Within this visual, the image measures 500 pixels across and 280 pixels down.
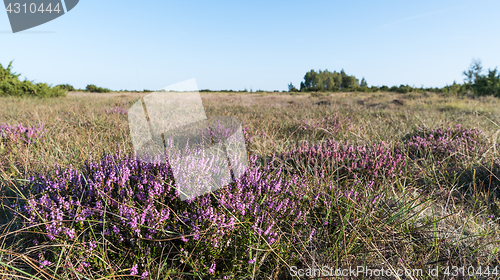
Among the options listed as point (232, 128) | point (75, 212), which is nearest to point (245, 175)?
point (75, 212)

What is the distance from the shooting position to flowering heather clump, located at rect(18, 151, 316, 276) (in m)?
1.47

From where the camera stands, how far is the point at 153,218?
1.50 m

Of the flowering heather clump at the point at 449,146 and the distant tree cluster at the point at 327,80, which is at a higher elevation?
the distant tree cluster at the point at 327,80

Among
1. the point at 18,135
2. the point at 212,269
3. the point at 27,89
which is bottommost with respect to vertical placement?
the point at 212,269

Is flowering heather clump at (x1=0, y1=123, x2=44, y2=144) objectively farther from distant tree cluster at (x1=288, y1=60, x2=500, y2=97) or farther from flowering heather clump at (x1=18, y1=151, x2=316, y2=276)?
distant tree cluster at (x1=288, y1=60, x2=500, y2=97)

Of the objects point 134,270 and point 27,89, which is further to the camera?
point 27,89

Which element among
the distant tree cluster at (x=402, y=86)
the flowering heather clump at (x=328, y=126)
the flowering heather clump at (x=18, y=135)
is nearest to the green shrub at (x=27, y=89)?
the flowering heather clump at (x=18, y=135)

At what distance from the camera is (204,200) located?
156 centimetres

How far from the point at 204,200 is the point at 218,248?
30 cm

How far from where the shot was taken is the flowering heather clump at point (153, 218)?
4.82 feet

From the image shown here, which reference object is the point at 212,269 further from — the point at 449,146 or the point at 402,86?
the point at 402,86

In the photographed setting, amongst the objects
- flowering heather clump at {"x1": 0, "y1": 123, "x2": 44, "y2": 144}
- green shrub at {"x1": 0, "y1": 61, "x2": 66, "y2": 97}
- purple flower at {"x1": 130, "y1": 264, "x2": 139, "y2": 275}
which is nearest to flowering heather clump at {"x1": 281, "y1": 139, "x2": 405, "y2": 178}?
purple flower at {"x1": 130, "y1": 264, "x2": 139, "y2": 275}

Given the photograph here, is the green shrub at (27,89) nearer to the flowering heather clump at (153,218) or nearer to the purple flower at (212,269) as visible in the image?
the flowering heather clump at (153,218)

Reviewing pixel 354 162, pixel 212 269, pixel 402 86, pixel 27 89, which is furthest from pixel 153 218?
pixel 402 86
